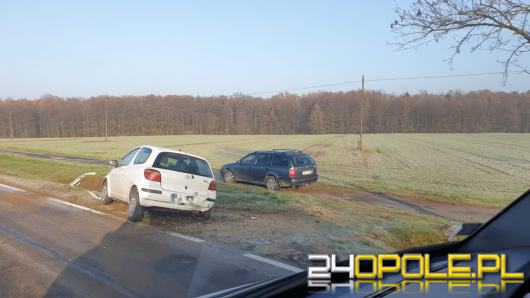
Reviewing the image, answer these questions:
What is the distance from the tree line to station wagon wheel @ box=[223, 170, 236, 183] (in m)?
107

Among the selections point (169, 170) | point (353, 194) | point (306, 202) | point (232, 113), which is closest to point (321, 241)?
point (169, 170)

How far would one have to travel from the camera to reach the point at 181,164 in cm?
986

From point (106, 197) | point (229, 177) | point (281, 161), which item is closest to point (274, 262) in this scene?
point (106, 197)

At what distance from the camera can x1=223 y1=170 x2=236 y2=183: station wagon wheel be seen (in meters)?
19.9

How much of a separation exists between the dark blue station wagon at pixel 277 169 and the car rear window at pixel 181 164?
25.8ft

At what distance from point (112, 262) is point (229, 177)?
45.0 ft

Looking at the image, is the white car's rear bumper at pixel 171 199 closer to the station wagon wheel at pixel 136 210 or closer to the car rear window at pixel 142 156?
the station wagon wheel at pixel 136 210

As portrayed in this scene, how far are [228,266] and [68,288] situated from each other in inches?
85.0

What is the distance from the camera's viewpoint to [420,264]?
206 centimetres

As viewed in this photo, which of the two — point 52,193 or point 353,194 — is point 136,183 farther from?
point 353,194

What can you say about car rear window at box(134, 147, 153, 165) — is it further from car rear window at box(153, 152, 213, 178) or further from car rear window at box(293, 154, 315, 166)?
car rear window at box(293, 154, 315, 166)

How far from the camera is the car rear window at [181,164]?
31.7 ft

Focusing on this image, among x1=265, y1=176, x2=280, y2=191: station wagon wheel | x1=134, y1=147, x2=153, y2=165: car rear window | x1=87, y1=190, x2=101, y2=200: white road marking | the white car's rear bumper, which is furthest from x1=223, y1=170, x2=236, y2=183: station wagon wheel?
the white car's rear bumper

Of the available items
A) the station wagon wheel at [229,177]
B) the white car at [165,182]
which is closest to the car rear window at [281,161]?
the station wagon wheel at [229,177]
